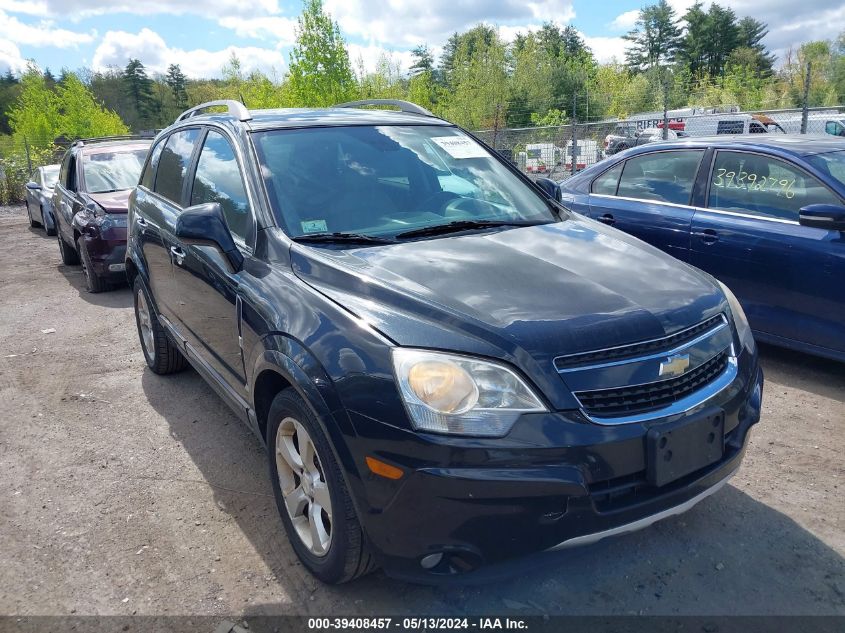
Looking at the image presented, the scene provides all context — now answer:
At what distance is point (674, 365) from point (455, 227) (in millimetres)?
1292

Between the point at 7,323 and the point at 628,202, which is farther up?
the point at 628,202

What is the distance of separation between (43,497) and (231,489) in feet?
3.27

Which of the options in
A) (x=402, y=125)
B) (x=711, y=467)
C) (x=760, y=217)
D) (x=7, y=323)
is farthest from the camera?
(x=7, y=323)

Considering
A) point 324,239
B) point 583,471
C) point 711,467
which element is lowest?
point 711,467

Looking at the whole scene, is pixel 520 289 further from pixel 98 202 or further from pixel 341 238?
pixel 98 202

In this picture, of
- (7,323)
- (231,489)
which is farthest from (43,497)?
(7,323)

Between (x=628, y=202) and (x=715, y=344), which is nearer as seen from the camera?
(x=715, y=344)

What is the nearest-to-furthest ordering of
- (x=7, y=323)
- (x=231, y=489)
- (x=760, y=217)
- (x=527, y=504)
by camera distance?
1. (x=527, y=504)
2. (x=231, y=489)
3. (x=760, y=217)
4. (x=7, y=323)

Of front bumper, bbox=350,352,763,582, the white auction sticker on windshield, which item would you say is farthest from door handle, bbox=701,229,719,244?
front bumper, bbox=350,352,763,582

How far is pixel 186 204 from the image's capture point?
4.20m

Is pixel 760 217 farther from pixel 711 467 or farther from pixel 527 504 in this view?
pixel 527 504

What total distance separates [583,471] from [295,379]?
108 cm

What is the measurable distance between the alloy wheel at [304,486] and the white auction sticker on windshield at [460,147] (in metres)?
1.90

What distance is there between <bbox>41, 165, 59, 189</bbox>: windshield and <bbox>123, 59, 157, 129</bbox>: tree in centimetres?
7041
